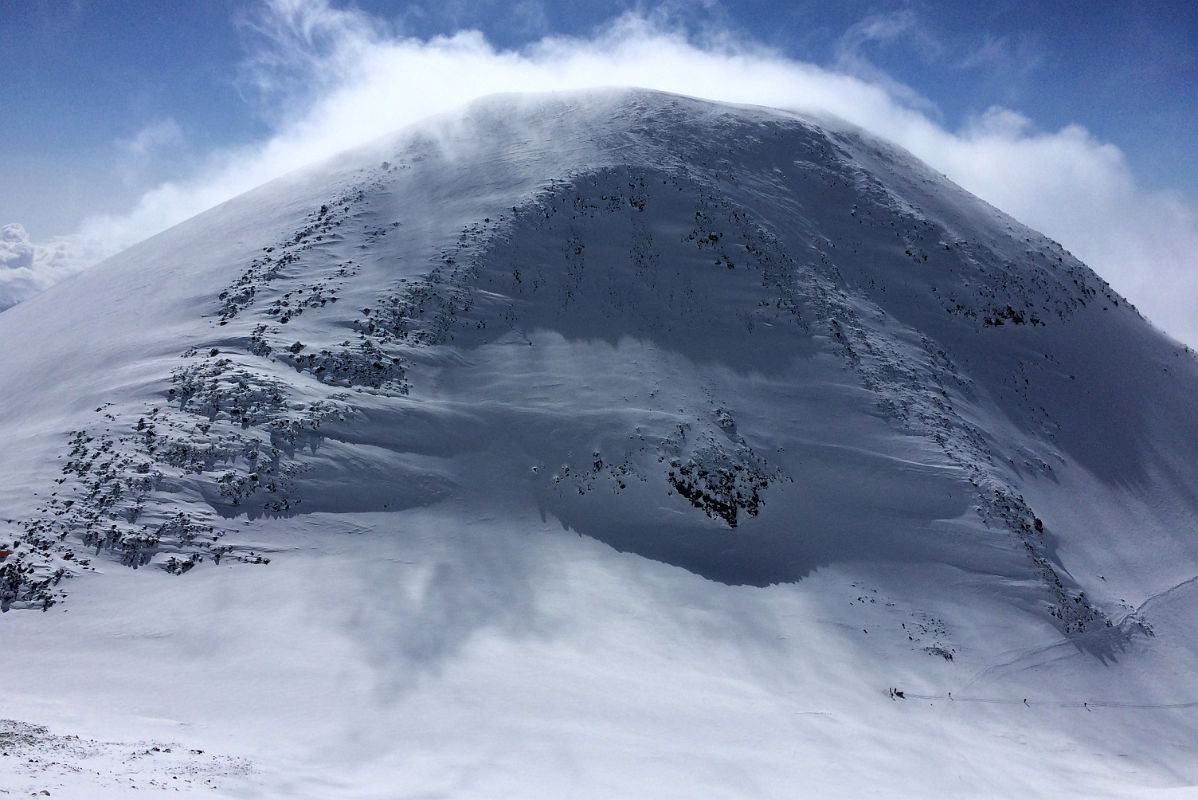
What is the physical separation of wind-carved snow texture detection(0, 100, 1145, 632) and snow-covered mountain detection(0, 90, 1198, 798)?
0.55 ft

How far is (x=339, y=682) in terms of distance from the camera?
15156mm

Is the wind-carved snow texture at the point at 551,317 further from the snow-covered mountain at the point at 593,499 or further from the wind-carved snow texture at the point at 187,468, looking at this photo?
the snow-covered mountain at the point at 593,499

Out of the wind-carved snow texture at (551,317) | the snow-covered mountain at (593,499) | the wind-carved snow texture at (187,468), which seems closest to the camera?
the snow-covered mountain at (593,499)

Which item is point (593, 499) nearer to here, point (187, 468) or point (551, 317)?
point (551, 317)

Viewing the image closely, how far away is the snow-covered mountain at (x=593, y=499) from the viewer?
579 inches

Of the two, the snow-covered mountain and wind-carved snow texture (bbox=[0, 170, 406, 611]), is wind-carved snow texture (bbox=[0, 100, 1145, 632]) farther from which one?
the snow-covered mountain

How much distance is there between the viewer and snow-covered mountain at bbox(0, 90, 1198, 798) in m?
14.7

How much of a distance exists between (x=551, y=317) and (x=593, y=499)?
35.0ft

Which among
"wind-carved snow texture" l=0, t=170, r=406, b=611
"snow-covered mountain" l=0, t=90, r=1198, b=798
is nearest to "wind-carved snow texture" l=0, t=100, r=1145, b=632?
"wind-carved snow texture" l=0, t=170, r=406, b=611

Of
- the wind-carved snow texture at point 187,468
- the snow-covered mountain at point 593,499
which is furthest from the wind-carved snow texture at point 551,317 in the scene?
the snow-covered mountain at point 593,499

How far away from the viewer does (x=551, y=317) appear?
31.5 metres

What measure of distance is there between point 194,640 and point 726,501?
1721 centimetres

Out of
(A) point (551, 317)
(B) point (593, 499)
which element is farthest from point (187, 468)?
(A) point (551, 317)

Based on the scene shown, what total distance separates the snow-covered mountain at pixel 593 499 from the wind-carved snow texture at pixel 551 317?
0.17m
